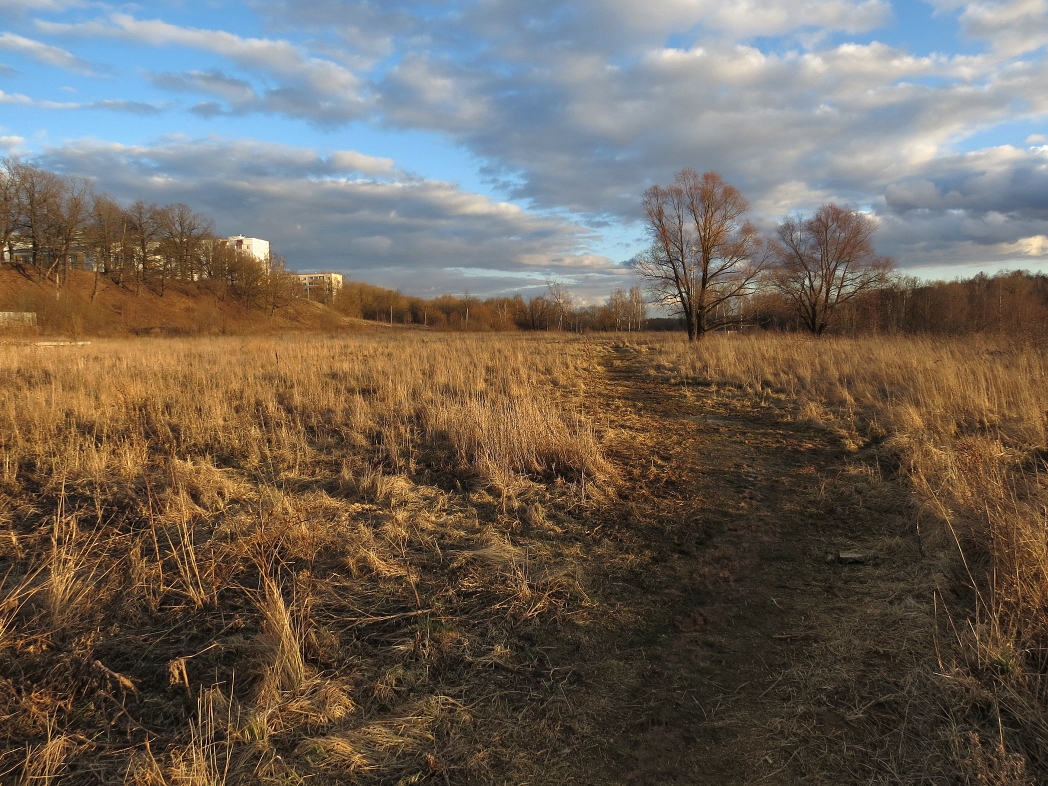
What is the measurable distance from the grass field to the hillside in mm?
38266

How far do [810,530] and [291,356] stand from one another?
1383 cm

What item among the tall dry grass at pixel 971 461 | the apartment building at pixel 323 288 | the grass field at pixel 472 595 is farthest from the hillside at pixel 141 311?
the tall dry grass at pixel 971 461

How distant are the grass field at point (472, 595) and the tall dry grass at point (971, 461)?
0.09ft

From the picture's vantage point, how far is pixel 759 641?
115 inches

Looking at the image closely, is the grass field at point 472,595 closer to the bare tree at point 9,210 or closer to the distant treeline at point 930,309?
the distant treeline at point 930,309

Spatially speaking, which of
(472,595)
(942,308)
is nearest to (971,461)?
(472,595)

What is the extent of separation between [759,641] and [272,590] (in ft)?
8.56

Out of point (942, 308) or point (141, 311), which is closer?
point (942, 308)

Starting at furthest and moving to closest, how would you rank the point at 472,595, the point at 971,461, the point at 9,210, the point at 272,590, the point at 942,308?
the point at 9,210
the point at 942,308
the point at 971,461
the point at 472,595
the point at 272,590

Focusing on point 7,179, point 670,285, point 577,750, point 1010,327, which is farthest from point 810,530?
point 7,179

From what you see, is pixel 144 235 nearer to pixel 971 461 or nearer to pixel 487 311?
pixel 487 311

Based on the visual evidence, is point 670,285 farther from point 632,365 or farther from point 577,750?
point 577,750

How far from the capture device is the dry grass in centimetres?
216

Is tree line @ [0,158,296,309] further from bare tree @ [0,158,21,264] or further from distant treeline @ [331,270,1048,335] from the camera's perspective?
distant treeline @ [331,270,1048,335]
